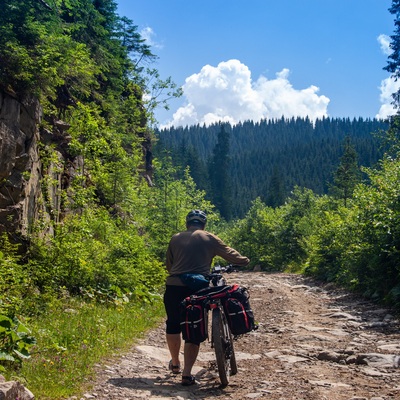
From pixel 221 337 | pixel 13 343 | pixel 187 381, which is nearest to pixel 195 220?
pixel 221 337

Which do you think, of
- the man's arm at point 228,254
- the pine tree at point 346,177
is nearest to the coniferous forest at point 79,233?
the man's arm at point 228,254

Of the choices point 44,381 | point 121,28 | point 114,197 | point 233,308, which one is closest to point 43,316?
point 44,381

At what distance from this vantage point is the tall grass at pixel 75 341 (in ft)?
17.1

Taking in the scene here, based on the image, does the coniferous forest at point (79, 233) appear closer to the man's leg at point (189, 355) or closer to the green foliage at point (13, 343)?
the green foliage at point (13, 343)

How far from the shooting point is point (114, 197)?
18.4m

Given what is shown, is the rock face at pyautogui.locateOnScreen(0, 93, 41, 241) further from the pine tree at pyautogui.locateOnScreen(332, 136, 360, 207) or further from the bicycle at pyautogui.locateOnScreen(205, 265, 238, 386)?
the pine tree at pyautogui.locateOnScreen(332, 136, 360, 207)

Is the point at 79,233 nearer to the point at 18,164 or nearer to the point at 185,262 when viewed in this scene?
the point at 18,164

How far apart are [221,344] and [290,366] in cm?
172

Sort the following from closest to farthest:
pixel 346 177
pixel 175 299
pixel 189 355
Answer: pixel 189 355 → pixel 175 299 → pixel 346 177

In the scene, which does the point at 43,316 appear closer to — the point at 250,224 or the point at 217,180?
the point at 250,224

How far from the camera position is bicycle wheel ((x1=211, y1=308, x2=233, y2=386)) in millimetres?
5719

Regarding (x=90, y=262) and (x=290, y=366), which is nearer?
(x=290, y=366)

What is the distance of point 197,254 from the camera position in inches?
254

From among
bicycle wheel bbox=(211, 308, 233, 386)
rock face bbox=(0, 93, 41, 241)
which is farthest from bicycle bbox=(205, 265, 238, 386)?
rock face bbox=(0, 93, 41, 241)
